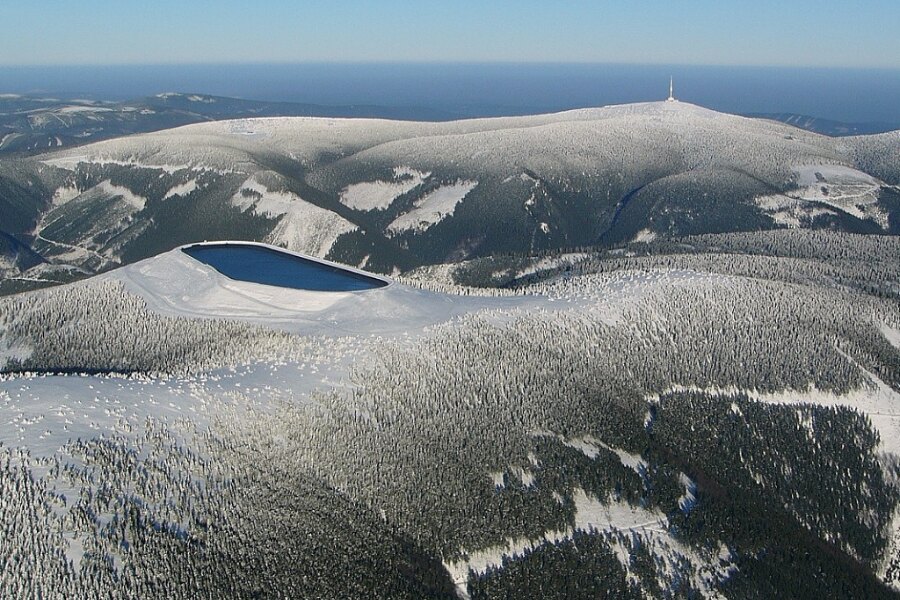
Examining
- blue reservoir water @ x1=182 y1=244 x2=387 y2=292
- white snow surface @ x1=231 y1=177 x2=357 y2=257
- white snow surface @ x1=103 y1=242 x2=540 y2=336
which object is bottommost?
white snow surface @ x1=231 y1=177 x2=357 y2=257

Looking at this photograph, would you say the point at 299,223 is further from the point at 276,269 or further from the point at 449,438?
the point at 449,438

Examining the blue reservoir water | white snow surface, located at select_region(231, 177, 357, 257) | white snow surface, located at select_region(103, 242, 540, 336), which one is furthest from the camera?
white snow surface, located at select_region(231, 177, 357, 257)

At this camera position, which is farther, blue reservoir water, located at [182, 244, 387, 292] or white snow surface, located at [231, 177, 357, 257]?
white snow surface, located at [231, 177, 357, 257]

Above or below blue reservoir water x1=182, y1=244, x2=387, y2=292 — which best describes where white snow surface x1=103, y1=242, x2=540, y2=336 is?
below

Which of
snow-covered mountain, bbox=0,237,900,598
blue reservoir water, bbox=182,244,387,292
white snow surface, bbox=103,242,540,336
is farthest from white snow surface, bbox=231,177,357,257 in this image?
white snow surface, bbox=103,242,540,336

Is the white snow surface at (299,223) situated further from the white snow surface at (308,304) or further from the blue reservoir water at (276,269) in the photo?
the white snow surface at (308,304)

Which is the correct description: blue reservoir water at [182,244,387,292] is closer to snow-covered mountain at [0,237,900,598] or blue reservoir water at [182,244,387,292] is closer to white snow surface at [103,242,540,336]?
white snow surface at [103,242,540,336]

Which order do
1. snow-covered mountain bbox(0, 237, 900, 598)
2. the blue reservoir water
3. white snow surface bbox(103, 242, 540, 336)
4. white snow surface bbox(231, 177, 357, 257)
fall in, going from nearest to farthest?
snow-covered mountain bbox(0, 237, 900, 598) < white snow surface bbox(103, 242, 540, 336) < the blue reservoir water < white snow surface bbox(231, 177, 357, 257)

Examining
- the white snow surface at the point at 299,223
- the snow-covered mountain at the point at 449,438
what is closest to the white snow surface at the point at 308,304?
the snow-covered mountain at the point at 449,438

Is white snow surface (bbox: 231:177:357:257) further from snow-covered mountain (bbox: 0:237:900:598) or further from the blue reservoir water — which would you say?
snow-covered mountain (bbox: 0:237:900:598)

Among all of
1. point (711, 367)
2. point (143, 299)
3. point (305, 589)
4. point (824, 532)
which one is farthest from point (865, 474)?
point (143, 299)
